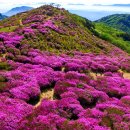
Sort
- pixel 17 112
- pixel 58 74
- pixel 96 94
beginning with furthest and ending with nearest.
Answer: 1. pixel 58 74
2. pixel 96 94
3. pixel 17 112

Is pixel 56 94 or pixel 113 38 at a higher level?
pixel 56 94

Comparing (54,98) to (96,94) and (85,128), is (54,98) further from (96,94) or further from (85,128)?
(85,128)

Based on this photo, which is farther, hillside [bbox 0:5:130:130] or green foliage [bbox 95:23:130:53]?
green foliage [bbox 95:23:130:53]

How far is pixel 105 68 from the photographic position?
39.5 m

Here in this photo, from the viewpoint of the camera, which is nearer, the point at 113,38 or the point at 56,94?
the point at 56,94

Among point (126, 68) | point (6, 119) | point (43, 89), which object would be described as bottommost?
point (126, 68)

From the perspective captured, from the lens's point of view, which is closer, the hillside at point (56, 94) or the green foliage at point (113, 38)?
the hillside at point (56, 94)

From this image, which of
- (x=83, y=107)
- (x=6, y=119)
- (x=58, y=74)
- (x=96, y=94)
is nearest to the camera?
(x=6, y=119)

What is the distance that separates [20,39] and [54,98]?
23.0 metres

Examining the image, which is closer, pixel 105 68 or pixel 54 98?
pixel 54 98

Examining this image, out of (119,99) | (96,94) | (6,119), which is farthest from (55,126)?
(119,99)

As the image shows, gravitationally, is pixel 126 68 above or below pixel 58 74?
below

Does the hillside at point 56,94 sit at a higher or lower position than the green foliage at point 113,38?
higher

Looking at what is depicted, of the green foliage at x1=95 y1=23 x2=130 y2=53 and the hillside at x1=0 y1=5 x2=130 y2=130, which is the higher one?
the hillside at x1=0 y1=5 x2=130 y2=130
